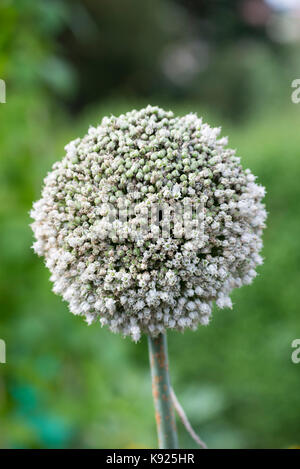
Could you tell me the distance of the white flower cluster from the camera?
0.87 m

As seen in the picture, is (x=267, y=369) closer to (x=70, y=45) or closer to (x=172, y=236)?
(x=172, y=236)

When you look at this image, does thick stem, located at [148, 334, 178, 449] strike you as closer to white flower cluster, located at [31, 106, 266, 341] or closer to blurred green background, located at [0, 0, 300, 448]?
white flower cluster, located at [31, 106, 266, 341]

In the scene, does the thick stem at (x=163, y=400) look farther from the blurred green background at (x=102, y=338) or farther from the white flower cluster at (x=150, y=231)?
the blurred green background at (x=102, y=338)

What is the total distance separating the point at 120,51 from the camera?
1176 cm

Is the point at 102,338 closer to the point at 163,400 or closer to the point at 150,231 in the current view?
the point at 163,400

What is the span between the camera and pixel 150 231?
857mm

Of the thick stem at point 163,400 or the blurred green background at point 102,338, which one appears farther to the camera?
the blurred green background at point 102,338

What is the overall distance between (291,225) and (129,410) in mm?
2562

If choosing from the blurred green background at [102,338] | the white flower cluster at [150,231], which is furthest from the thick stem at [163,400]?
the blurred green background at [102,338]

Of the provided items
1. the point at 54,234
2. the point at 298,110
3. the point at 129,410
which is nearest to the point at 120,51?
the point at 298,110

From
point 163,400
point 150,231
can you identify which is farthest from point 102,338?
point 150,231

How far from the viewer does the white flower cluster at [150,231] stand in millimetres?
868

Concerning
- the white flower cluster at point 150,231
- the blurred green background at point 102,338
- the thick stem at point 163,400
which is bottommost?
the thick stem at point 163,400

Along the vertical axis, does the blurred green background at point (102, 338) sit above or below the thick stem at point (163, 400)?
above
